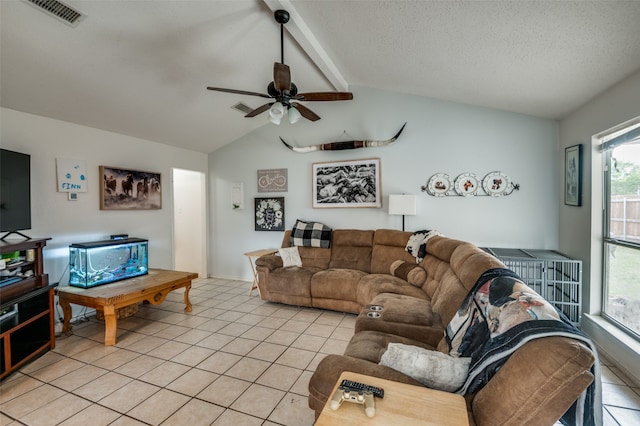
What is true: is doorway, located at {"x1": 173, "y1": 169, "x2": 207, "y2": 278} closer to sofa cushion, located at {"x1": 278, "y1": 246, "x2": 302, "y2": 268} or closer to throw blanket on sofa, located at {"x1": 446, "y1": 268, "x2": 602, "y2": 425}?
sofa cushion, located at {"x1": 278, "y1": 246, "x2": 302, "y2": 268}

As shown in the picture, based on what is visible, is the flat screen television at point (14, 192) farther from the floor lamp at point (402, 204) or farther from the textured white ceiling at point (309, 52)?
the floor lamp at point (402, 204)

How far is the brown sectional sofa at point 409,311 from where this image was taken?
861 mm

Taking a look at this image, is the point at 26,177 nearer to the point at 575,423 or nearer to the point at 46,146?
the point at 46,146

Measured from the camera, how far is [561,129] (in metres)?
3.21

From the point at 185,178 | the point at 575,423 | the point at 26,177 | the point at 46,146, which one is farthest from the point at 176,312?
the point at 575,423

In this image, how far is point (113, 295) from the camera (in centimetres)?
270

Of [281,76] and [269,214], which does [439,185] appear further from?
[269,214]

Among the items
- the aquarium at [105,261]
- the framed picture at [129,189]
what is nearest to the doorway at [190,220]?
the framed picture at [129,189]

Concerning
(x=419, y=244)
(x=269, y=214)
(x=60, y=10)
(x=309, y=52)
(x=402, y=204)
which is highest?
(x=309, y=52)

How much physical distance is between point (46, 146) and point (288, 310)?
3.36 meters

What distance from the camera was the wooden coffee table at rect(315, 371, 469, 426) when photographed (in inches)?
34.6

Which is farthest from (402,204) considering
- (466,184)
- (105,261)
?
(105,261)

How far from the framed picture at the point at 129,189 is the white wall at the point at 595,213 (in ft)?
17.6

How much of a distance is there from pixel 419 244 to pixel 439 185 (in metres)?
0.97
